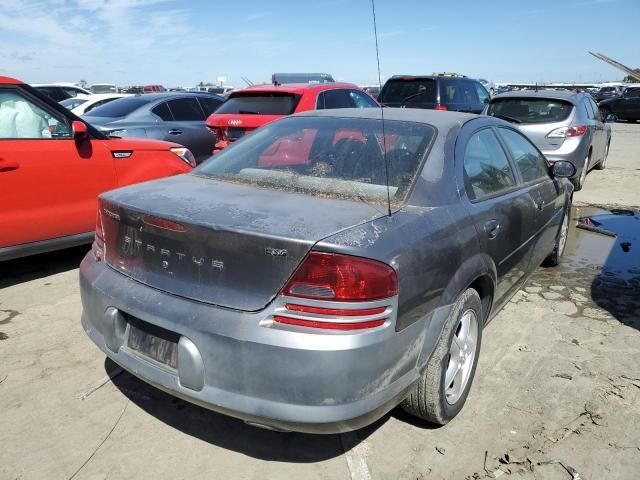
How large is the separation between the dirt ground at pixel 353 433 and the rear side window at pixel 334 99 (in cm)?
439

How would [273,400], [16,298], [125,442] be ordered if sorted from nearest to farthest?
[273,400], [125,442], [16,298]

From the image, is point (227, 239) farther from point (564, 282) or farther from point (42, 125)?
point (564, 282)

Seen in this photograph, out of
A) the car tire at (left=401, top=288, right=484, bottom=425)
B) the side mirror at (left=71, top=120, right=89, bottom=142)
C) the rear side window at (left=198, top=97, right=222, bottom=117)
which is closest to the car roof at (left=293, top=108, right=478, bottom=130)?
the car tire at (left=401, top=288, right=484, bottom=425)

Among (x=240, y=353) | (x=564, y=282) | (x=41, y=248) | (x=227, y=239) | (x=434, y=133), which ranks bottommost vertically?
(x=564, y=282)

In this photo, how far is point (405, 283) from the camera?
2127 millimetres

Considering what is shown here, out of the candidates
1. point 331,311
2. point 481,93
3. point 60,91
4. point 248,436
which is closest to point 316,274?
point 331,311

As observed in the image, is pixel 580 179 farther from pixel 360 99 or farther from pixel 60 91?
pixel 60 91

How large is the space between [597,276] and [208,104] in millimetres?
7074

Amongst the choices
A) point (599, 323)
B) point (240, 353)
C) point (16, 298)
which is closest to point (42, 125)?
point (16, 298)

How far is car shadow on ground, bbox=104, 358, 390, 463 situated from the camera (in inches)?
98.3

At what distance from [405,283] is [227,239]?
A: 0.73 meters

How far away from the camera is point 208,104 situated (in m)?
9.58

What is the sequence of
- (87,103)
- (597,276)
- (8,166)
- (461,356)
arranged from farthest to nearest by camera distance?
(87,103), (597,276), (8,166), (461,356)

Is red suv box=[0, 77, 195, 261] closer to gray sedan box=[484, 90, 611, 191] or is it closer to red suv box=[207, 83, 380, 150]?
red suv box=[207, 83, 380, 150]
